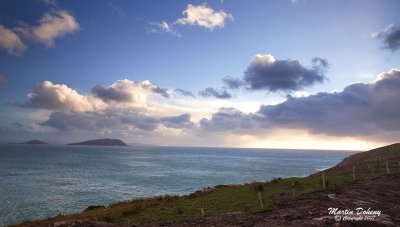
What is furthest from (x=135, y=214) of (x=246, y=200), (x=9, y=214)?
(x=9, y=214)

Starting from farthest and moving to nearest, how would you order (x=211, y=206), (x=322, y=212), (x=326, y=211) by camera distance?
(x=211, y=206) < (x=326, y=211) < (x=322, y=212)

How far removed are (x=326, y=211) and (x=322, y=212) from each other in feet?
1.80

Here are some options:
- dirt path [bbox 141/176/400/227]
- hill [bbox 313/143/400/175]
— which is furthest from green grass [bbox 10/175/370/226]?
hill [bbox 313/143/400/175]

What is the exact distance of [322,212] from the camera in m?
23.4

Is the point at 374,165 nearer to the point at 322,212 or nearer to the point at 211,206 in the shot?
the point at 211,206

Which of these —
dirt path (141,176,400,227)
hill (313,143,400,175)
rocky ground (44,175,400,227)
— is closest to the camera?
rocky ground (44,175,400,227)

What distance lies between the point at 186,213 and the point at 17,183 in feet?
250

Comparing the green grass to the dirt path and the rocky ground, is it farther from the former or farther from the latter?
the dirt path

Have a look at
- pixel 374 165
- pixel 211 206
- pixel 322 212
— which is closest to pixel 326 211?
pixel 322 212

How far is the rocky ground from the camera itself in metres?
19.9

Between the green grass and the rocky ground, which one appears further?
the green grass

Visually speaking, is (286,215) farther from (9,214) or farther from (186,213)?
(9,214)

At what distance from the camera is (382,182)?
38094 mm

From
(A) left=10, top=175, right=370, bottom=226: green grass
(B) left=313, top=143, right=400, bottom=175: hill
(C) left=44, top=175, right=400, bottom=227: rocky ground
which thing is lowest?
(A) left=10, top=175, right=370, bottom=226: green grass
